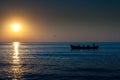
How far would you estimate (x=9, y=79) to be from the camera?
53.8m

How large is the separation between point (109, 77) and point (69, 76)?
23.5 ft

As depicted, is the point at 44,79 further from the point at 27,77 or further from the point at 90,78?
the point at 90,78

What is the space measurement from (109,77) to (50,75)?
10.9m

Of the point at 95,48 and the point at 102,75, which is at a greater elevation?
the point at 95,48

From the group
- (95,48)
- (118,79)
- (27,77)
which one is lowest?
(118,79)

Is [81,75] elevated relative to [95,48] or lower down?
lower down

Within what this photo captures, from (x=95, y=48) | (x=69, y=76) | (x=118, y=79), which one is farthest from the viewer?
(x=95, y=48)

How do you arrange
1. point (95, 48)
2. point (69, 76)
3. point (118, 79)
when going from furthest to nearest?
point (95, 48), point (69, 76), point (118, 79)

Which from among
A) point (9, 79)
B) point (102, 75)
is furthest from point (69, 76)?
point (9, 79)

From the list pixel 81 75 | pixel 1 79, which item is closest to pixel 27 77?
pixel 1 79

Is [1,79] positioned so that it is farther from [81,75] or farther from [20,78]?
[81,75]

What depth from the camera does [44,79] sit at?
53.5m

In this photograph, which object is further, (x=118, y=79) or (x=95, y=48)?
(x=95, y=48)

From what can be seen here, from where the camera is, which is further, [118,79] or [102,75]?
[102,75]
